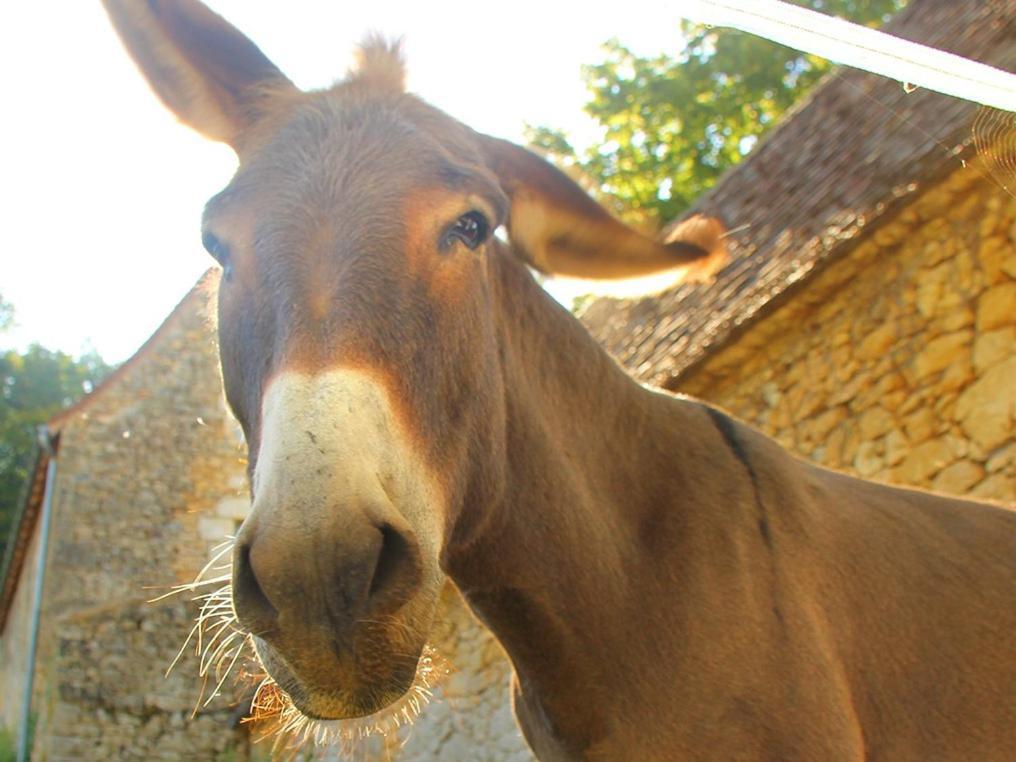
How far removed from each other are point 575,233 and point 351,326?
114 centimetres

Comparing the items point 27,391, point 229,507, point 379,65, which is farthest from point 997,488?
point 27,391

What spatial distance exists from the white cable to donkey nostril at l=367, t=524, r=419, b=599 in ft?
3.93

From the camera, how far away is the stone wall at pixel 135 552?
1190cm

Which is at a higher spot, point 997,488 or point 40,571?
point 40,571

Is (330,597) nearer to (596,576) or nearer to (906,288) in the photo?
(596,576)

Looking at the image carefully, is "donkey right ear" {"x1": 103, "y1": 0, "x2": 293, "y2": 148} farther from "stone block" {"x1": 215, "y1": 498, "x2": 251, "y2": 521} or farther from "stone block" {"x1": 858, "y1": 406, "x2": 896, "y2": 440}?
"stone block" {"x1": 215, "y1": 498, "x2": 251, "y2": 521}

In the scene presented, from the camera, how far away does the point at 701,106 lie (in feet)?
69.7

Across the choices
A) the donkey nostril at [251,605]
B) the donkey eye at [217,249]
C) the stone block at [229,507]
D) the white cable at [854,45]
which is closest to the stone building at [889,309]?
the white cable at [854,45]

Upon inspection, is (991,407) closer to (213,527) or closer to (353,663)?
(353,663)

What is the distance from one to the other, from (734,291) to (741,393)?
29.1 inches

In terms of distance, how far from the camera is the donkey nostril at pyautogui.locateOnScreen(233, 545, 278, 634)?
1845mm

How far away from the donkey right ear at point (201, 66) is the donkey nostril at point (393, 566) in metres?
1.30

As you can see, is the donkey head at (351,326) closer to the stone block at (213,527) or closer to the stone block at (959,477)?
the stone block at (959,477)

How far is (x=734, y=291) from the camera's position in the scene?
752 centimetres
